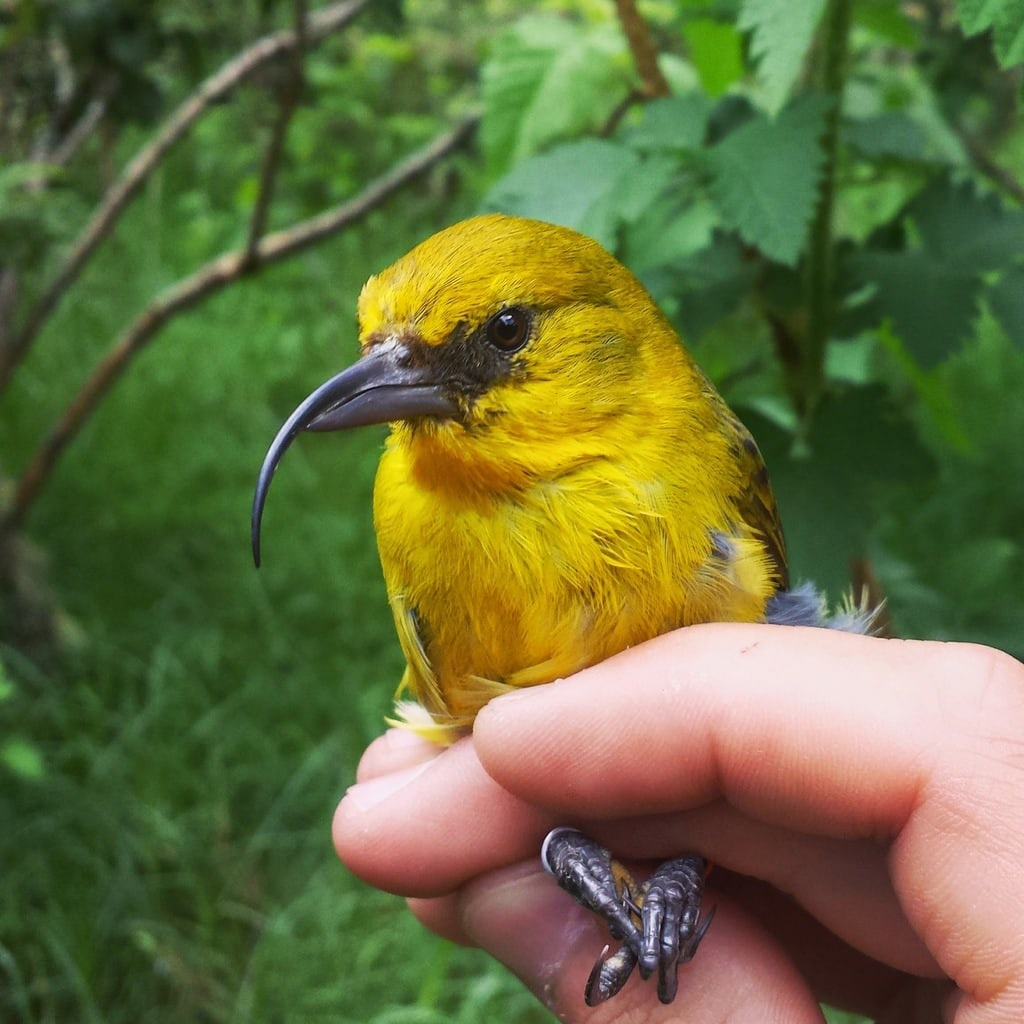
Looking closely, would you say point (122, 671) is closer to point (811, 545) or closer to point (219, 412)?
point (219, 412)

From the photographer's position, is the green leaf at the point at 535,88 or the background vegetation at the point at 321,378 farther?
the green leaf at the point at 535,88

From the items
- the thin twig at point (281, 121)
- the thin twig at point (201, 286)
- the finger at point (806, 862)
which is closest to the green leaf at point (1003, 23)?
the finger at point (806, 862)

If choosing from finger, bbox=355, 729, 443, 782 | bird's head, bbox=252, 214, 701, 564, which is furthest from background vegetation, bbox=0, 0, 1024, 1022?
finger, bbox=355, 729, 443, 782

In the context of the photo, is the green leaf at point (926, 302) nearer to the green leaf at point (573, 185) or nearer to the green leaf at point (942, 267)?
the green leaf at point (942, 267)

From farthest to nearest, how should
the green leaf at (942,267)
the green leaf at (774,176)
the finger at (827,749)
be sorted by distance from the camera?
the green leaf at (942,267), the green leaf at (774,176), the finger at (827,749)

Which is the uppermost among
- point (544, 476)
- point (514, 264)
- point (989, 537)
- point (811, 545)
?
point (514, 264)

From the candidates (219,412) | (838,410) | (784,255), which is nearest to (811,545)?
(838,410)
